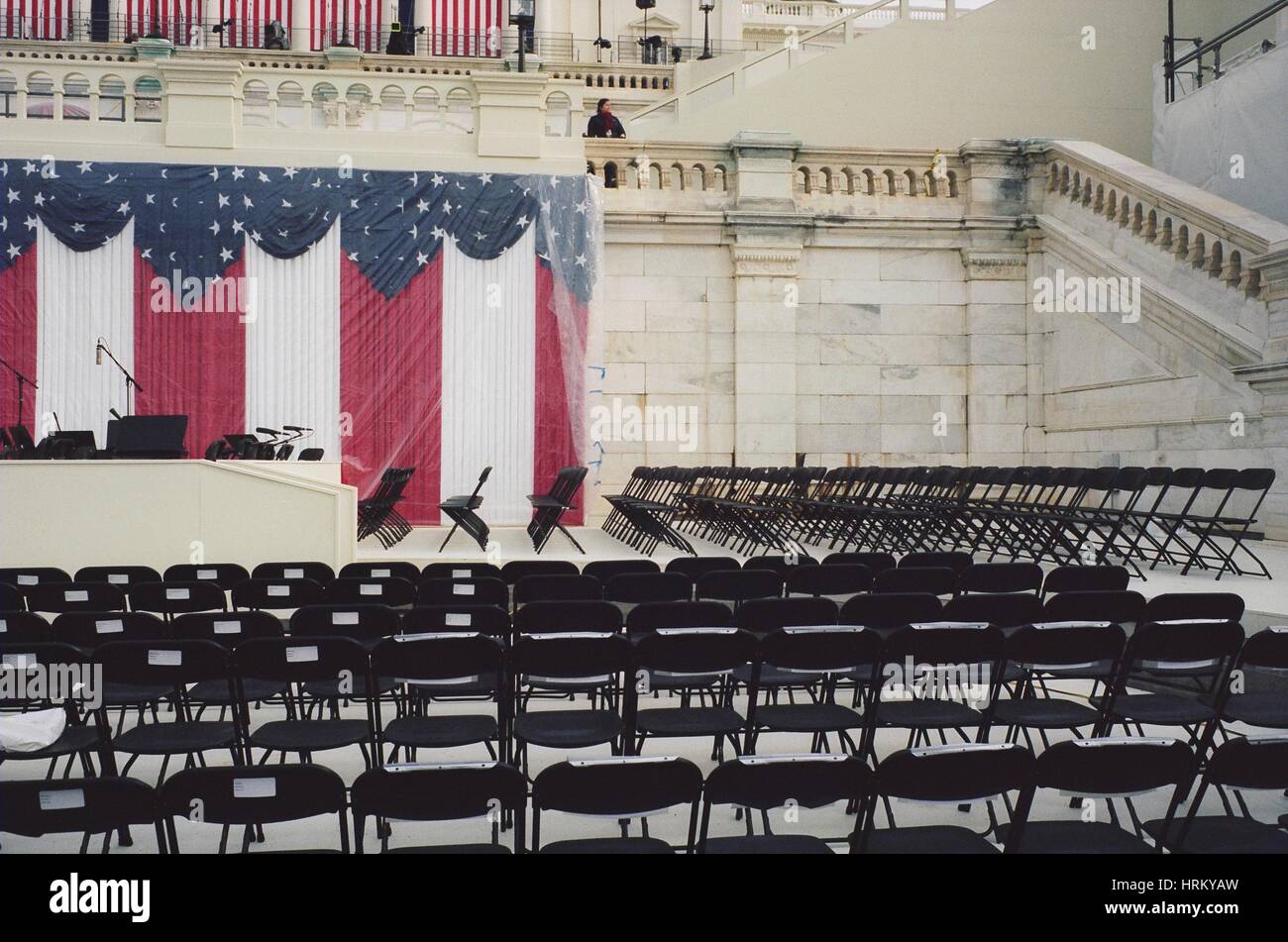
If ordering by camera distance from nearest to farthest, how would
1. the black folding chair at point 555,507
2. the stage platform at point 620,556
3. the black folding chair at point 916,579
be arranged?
the black folding chair at point 916,579 < the stage platform at point 620,556 < the black folding chair at point 555,507

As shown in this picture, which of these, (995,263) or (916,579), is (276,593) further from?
(995,263)

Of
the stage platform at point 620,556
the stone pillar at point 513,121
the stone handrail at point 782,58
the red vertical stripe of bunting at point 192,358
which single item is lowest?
the stage platform at point 620,556

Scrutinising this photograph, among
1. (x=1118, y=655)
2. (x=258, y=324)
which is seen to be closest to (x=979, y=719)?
(x=1118, y=655)

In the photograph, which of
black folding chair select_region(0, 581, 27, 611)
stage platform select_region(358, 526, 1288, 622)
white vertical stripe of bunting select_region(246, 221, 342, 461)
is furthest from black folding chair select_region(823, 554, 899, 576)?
white vertical stripe of bunting select_region(246, 221, 342, 461)

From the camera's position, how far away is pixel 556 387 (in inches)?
519

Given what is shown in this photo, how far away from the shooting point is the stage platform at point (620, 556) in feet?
20.8

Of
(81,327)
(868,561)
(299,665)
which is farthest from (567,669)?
(81,327)

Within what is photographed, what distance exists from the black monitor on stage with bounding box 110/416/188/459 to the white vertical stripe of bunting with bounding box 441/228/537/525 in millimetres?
4494

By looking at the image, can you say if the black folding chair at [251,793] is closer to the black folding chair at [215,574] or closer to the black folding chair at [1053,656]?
the black folding chair at [1053,656]

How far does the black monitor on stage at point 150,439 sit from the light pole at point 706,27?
19.9 m

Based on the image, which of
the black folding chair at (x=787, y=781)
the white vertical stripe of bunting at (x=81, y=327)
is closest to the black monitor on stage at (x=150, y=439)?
the white vertical stripe of bunting at (x=81, y=327)

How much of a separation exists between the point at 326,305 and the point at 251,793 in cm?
1157

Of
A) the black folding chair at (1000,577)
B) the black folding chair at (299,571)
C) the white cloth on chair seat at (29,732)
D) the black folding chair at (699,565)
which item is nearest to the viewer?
the white cloth on chair seat at (29,732)
